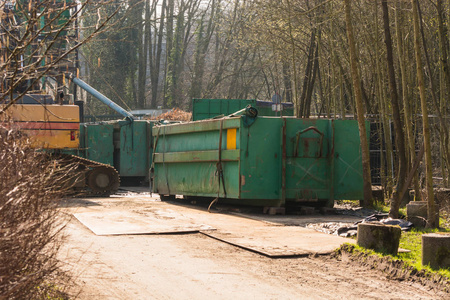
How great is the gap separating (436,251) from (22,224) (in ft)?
14.5

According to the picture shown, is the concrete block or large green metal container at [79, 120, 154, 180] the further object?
large green metal container at [79, 120, 154, 180]

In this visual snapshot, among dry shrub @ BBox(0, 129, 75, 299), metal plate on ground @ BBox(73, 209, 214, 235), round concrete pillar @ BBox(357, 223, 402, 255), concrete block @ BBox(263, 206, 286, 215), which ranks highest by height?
dry shrub @ BBox(0, 129, 75, 299)

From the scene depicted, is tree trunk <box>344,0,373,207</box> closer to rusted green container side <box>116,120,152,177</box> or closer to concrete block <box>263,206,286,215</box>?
concrete block <box>263,206,286,215</box>

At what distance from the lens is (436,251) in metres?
6.90

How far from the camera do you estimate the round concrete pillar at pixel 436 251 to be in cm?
686

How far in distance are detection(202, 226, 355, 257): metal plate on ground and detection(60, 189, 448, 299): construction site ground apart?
0.5 inches

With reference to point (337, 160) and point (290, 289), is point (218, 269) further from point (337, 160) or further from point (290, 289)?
point (337, 160)

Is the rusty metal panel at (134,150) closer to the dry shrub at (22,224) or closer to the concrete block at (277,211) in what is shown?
the concrete block at (277,211)

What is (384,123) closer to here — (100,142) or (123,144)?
(123,144)

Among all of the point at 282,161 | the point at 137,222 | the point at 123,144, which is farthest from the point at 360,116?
the point at 123,144

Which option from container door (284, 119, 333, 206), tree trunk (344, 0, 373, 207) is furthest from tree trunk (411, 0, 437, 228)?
container door (284, 119, 333, 206)

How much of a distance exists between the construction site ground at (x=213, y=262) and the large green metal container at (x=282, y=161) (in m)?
1.00

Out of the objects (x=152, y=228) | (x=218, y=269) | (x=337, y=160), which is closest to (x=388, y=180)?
(x=337, y=160)

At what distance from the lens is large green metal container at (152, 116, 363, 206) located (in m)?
12.8
